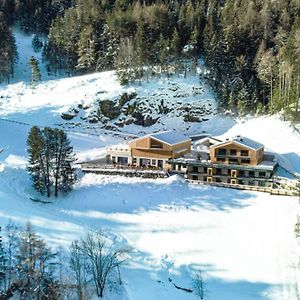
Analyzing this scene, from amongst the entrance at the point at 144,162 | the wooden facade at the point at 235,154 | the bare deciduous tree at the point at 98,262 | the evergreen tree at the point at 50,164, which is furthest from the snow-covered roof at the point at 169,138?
the bare deciduous tree at the point at 98,262

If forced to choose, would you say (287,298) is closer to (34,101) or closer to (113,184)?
(113,184)

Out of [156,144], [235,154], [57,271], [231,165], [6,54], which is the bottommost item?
[57,271]

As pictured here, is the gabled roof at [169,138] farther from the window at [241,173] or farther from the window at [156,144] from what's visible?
the window at [241,173]

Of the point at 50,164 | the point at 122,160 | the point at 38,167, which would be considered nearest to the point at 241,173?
the point at 122,160

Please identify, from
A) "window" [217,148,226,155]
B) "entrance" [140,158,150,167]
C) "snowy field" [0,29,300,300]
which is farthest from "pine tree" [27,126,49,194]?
"window" [217,148,226,155]

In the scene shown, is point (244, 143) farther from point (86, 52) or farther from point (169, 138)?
point (86, 52)
